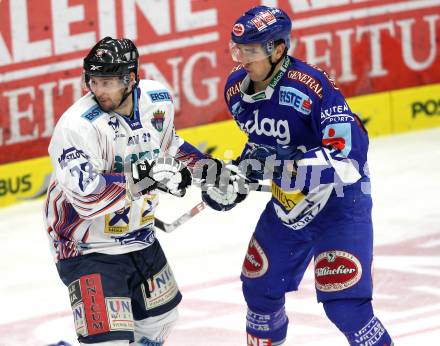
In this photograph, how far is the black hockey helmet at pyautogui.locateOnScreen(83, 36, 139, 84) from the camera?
16.8 feet

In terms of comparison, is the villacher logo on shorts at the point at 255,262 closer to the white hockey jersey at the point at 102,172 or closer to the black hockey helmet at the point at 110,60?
the white hockey jersey at the point at 102,172

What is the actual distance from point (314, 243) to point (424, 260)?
2248 mm

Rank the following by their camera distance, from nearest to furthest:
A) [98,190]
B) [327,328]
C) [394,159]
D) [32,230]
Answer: [98,190] → [327,328] → [32,230] → [394,159]

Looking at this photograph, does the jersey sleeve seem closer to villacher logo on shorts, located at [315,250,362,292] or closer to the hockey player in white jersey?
the hockey player in white jersey

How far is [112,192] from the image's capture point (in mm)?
5117

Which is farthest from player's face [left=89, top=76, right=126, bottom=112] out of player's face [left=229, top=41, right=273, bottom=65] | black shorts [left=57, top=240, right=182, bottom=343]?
black shorts [left=57, top=240, right=182, bottom=343]

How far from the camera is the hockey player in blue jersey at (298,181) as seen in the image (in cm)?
522

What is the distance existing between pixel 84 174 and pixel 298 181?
918 mm

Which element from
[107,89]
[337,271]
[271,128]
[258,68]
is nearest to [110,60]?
[107,89]

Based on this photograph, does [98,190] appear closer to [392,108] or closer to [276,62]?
[276,62]

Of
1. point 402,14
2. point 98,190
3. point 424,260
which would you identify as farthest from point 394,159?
point 98,190

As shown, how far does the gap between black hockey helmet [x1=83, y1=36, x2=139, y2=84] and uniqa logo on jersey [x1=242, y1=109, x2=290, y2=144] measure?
581mm

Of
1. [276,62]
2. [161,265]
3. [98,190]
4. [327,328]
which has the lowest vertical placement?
[327,328]

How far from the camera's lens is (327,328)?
258 inches
